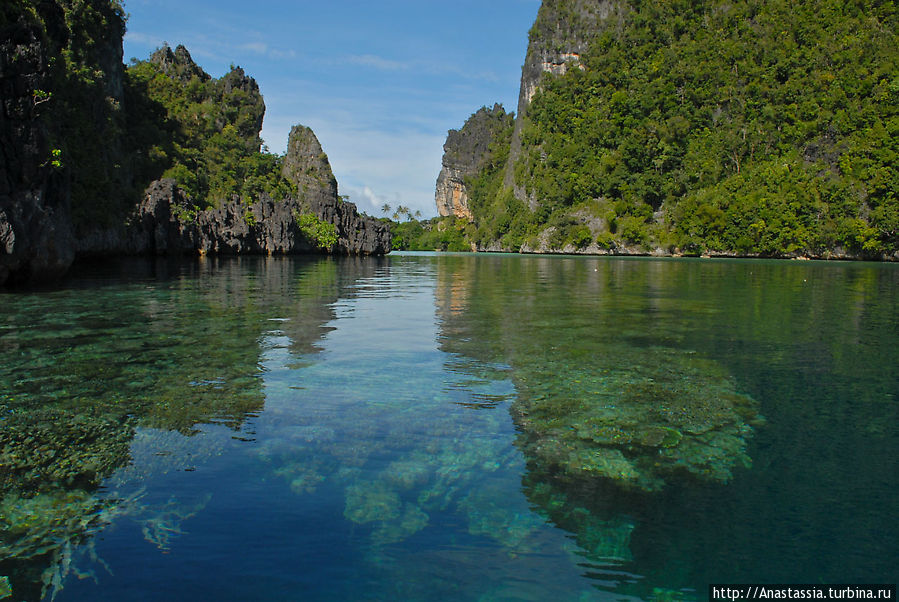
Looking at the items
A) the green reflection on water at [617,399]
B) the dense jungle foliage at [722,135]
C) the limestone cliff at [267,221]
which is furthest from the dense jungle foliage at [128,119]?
the dense jungle foliage at [722,135]

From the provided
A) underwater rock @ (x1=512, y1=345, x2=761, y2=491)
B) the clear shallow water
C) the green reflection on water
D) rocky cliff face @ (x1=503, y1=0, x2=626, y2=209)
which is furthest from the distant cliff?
rocky cliff face @ (x1=503, y1=0, x2=626, y2=209)

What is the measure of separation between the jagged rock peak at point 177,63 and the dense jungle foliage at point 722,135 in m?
82.0

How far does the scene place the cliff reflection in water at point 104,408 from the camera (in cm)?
391

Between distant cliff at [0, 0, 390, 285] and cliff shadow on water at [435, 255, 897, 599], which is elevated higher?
distant cliff at [0, 0, 390, 285]

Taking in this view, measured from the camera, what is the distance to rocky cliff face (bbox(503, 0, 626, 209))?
154 meters

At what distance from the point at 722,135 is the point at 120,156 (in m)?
102

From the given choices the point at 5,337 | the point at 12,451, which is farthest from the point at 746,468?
the point at 5,337

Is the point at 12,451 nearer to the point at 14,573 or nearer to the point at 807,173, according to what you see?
the point at 14,573

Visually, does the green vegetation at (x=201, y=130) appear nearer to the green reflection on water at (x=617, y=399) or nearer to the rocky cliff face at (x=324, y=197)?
the rocky cliff face at (x=324, y=197)

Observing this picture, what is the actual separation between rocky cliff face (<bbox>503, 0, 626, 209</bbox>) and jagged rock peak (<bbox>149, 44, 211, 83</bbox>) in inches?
3313

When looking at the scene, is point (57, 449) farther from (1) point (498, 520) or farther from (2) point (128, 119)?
(2) point (128, 119)

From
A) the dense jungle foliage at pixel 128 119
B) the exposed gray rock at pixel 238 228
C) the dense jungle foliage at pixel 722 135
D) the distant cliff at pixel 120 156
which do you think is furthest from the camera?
the dense jungle foliage at pixel 722 135

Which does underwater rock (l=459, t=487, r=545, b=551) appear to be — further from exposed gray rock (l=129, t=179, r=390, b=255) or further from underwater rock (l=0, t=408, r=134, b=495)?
exposed gray rock (l=129, t=179, r=390, b=255)

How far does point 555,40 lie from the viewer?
161125mm
